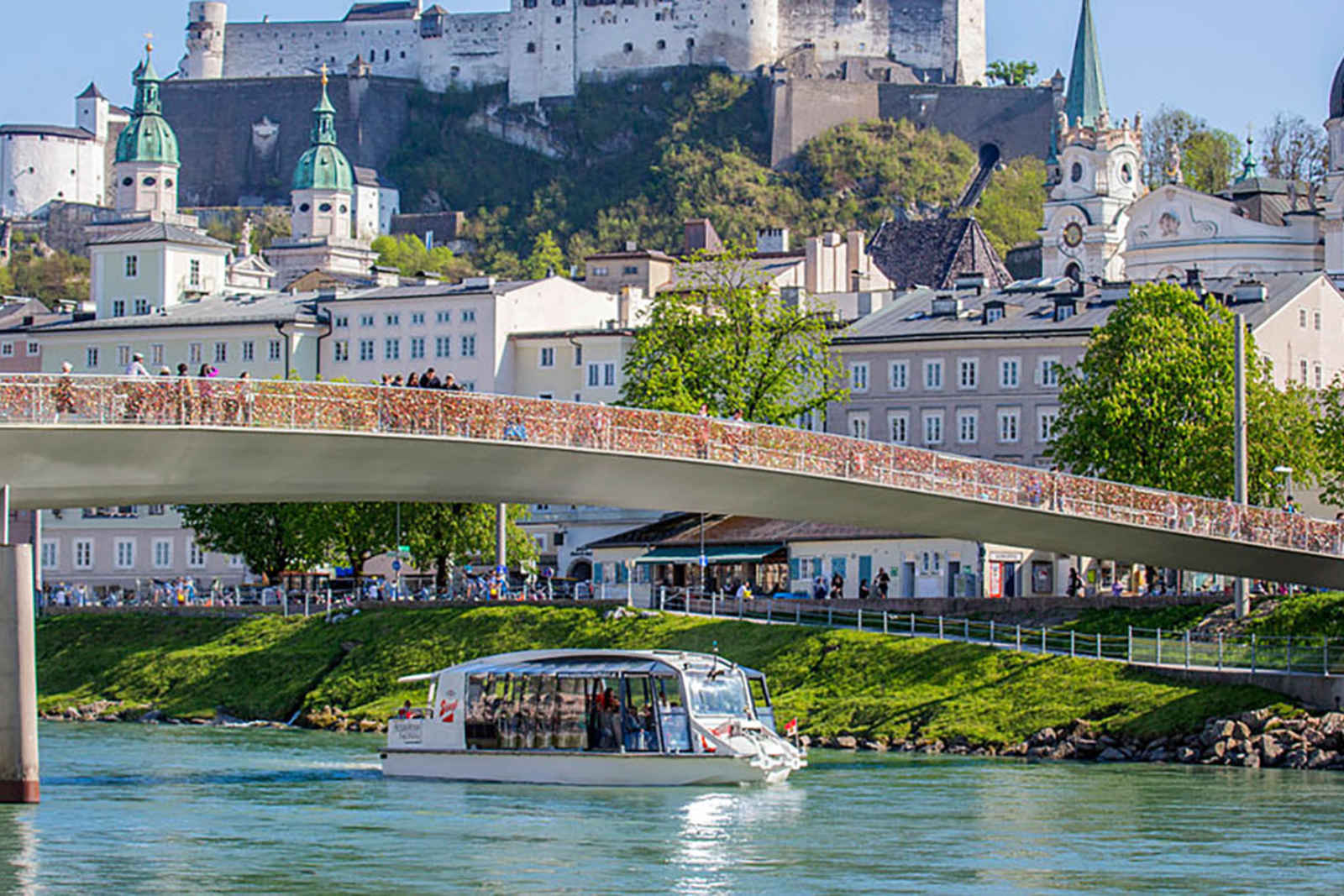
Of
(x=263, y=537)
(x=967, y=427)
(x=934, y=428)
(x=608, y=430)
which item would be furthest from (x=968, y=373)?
(x=608, y=430)

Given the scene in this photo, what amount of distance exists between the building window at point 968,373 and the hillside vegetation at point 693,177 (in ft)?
252

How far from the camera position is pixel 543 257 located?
579 ft

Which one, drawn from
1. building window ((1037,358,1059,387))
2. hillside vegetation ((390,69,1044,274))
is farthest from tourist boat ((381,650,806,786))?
hillside vegetation ((390,69,1044,274))

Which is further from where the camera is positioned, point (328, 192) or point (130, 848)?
point (328, 192)

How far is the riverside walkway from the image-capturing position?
54.8 metres

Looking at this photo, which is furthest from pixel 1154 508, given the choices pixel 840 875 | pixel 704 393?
pixel 704 393

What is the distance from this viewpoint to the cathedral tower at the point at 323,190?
182500 millimetres

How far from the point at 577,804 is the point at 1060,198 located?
10668 centimetres

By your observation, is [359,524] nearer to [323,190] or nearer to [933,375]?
[933,375]

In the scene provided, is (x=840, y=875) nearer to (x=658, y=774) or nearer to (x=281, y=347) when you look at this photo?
(x=658, y=774)

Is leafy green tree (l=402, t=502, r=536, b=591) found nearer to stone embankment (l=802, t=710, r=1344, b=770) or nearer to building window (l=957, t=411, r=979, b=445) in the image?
building window (l=957, t=411, r=979, b=445)

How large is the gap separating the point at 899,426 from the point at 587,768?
4477 cm

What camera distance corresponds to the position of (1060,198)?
487 feet

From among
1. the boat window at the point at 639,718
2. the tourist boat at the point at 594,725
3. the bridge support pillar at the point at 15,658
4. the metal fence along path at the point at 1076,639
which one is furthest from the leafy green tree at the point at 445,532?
the bridge support pillar at the point at 15,658
